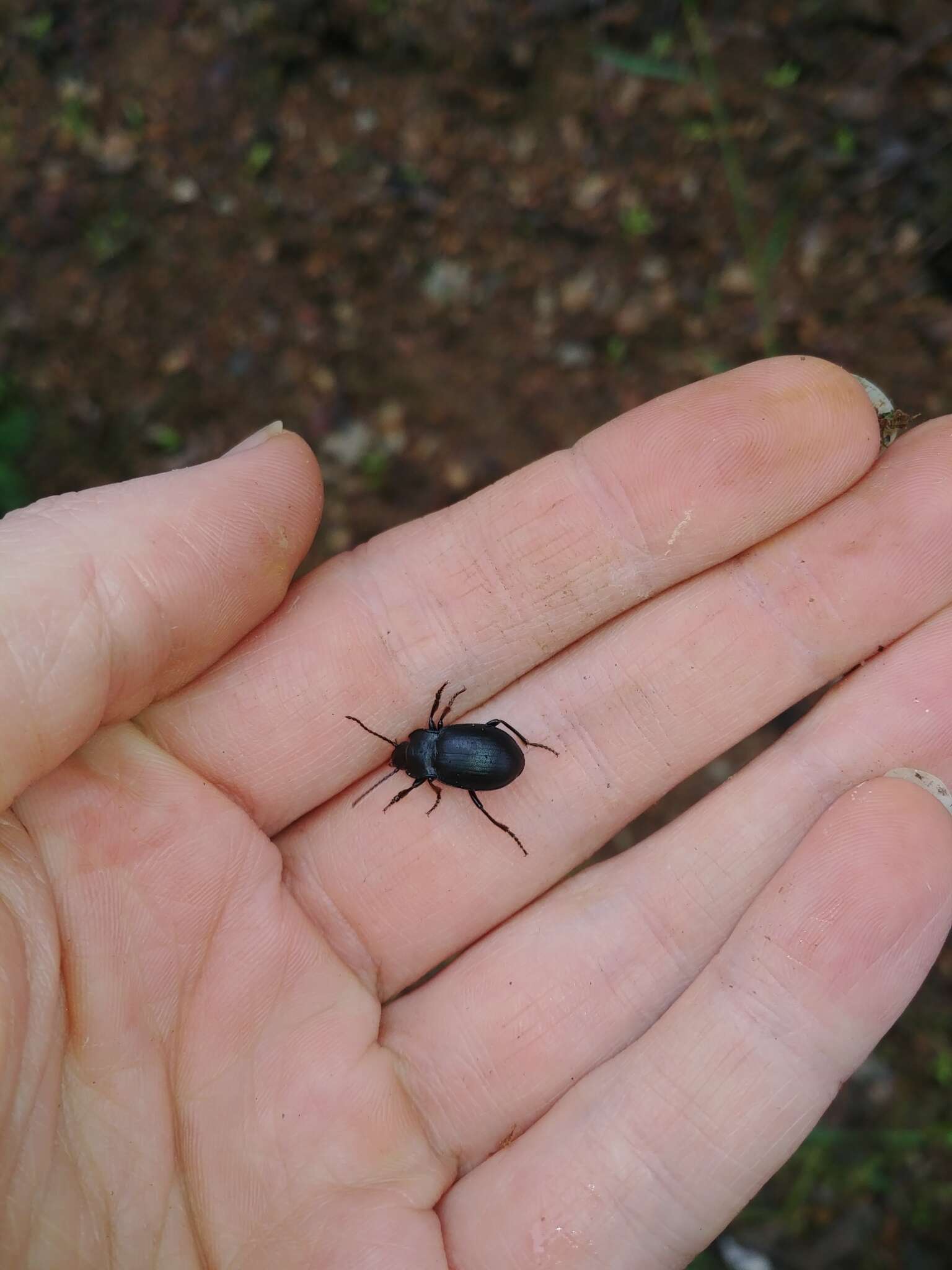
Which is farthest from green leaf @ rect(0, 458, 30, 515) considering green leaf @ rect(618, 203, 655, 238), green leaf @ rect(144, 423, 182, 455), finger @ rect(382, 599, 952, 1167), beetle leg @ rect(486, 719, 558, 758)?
green leaf @ rect(618, 203, 655, 238)

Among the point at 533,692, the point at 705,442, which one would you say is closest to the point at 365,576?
the point at 533,692

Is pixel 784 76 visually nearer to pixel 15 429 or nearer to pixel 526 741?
pixel 526 741

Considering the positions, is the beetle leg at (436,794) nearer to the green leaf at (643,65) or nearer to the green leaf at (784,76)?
the green leaf at (643,65)

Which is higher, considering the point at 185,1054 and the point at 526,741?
the point at 526,741

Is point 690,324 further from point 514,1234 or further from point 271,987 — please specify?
point 514,1234

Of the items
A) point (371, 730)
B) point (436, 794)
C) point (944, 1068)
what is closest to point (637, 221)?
point (371, 730)

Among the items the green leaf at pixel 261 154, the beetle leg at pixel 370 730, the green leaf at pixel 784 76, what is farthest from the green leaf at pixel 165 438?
the green leaf at pixel 784 76

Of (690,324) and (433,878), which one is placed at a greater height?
(690,324)
